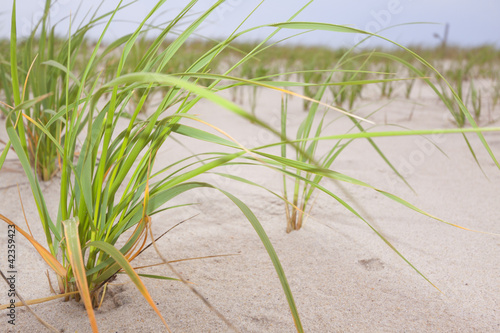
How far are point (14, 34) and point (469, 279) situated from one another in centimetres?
110

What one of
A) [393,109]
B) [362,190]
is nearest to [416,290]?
[362,190]

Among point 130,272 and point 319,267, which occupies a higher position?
point 130,272

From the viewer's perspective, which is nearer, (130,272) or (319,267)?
(130,272)

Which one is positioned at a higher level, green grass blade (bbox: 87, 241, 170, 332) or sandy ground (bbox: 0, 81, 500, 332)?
green grass blade (bbox: 87, 241, 170, 332)

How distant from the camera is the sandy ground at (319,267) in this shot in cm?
85

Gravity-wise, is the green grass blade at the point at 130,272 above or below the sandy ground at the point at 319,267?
above

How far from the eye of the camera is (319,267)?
3.48ft

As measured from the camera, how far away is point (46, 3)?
1.25 meters

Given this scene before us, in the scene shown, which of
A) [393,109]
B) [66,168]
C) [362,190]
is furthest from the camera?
[393,109]

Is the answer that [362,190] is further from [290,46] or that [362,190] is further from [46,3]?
[290,46]

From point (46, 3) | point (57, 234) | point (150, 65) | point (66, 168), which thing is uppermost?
point (46, 3)

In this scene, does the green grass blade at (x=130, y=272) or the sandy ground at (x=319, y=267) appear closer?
the green grass blade at (x=130, y=272)

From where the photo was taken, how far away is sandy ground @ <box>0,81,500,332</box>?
846mm

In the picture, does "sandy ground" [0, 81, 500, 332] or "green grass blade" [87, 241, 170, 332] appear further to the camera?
"sandy ground" [0, 81, 500, 332]
